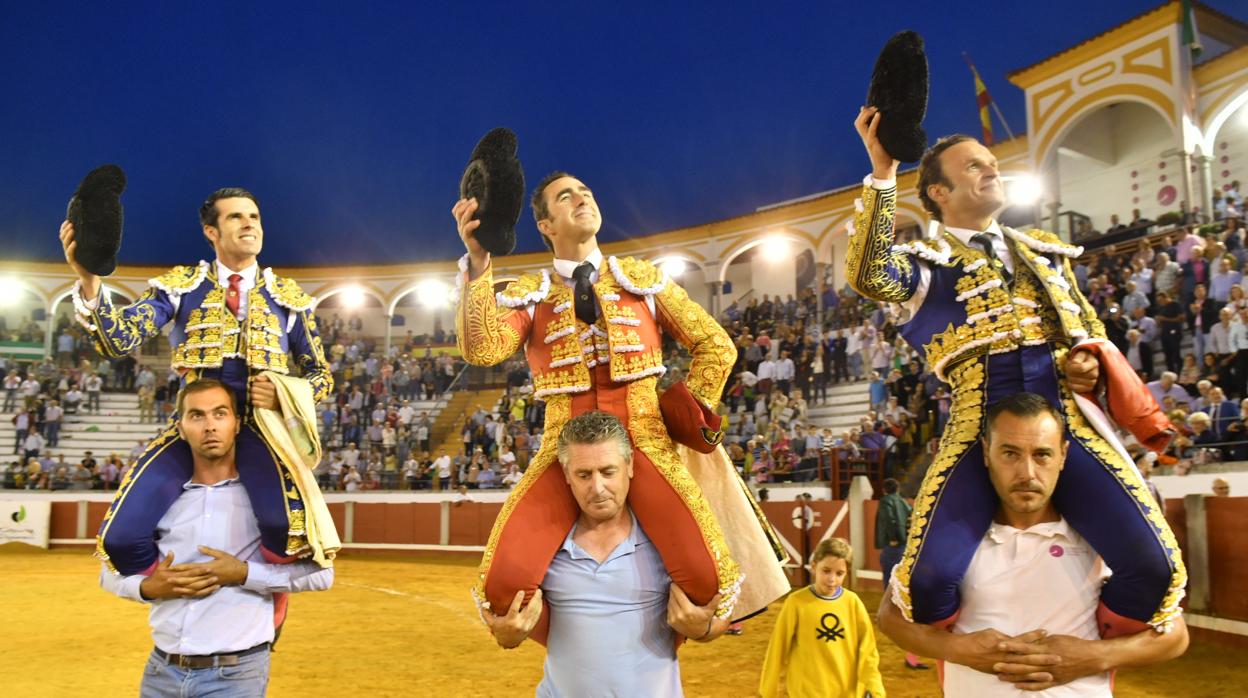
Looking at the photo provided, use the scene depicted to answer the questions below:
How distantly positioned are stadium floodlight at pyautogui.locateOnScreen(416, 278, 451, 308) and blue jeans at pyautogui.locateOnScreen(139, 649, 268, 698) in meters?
22.9

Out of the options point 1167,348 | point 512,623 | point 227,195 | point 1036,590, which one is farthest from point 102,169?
point 1167,348

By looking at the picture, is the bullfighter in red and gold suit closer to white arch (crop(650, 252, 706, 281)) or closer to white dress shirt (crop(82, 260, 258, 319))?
white dress shirt (crop(82, 260, 258, 319))

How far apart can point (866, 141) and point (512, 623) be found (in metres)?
1.53

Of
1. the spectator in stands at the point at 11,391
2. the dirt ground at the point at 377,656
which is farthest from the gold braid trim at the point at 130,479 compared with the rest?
the spectator in stands at the point at 11,391

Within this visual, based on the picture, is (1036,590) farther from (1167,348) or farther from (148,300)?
(1167,348)

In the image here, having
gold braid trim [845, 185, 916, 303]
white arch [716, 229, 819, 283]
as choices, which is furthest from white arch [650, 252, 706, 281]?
gold braid trim [845, 185, 916, 303]

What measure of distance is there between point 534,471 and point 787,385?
12.5 meters

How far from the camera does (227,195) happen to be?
11.5 ft

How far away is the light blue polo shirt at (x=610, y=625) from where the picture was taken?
249 centimetres

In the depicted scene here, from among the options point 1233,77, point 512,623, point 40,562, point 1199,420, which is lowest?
point 40,562

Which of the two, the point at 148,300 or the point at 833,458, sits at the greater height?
the point at 148,300

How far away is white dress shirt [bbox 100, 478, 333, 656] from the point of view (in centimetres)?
292

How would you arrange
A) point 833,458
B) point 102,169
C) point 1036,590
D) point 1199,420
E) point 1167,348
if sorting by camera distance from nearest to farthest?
point 1036,590
point 102,169
point 1199,420
point 1167,348
point 833,458

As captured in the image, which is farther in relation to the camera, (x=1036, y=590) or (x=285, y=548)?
(x=285, y=548)
